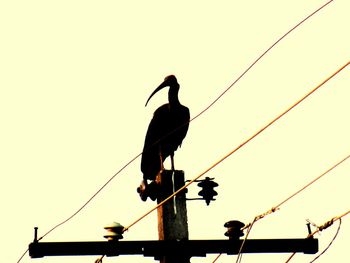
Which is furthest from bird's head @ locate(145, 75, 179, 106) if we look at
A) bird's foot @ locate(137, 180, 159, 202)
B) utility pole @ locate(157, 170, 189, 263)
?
utility pole @ locate(157, 170, 189, 263)

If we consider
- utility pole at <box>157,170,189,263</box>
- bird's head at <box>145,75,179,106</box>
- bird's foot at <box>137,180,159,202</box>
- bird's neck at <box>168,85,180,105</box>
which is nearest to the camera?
utility pole at <box>157,170,189,263</box>

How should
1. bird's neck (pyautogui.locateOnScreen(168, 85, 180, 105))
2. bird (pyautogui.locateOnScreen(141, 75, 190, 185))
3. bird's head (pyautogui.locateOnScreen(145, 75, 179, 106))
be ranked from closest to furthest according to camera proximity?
1. bird (pyautogui.locateOnScreen(141, 75, 190, 185))
2. bird's neck (pyautogui.locateOnScreen(168, 85, 180, 105))
3. bird's head (pyautogui.locateOnScreen(145, 75, 179, 106))

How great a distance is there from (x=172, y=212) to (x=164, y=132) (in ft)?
6.91

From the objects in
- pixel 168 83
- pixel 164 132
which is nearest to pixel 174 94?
pixel 168 83

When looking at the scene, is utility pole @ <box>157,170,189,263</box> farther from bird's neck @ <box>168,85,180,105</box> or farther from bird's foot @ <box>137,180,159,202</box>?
bird's neck @ <box>168,85,180,105</box>

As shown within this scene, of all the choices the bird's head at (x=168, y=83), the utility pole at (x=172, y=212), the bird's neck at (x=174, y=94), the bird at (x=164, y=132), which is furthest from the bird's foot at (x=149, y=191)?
the bird's head at (x=168, y=83)

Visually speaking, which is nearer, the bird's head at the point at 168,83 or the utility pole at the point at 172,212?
the utility pole at the point at 172,212

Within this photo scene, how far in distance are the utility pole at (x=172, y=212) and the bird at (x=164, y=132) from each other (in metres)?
0.45

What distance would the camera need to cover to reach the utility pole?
7.60 metres

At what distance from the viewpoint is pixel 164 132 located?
383 inches

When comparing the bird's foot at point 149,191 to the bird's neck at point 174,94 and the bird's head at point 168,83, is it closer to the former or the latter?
the bird's neck at point 174,94

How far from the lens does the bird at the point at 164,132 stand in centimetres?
912

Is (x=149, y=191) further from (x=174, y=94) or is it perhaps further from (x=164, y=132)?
(x=174, y=94)

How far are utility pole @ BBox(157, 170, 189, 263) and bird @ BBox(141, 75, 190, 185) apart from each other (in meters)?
0.45
